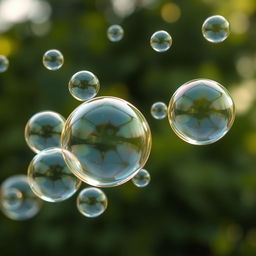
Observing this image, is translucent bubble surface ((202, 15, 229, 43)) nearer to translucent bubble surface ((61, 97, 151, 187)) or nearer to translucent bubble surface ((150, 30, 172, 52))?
translucent bubble surface ((150, 30, 172, 52))

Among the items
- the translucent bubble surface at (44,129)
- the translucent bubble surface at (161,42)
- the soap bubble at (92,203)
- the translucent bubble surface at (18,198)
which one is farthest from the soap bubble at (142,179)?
the translucent bubble surface at (18,198)

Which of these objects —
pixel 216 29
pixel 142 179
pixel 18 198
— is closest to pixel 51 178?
pixel 142 179

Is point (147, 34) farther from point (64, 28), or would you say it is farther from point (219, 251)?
point (219, 251)

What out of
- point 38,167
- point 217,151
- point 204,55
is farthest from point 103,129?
point 204,55

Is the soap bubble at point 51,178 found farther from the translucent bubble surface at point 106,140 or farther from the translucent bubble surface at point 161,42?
the translucent bubble surface at point 161,42

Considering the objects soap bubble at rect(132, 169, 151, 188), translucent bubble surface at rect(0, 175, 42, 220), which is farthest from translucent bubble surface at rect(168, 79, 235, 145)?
translucent bubble surface at rect(0, 175, 42, 220)
